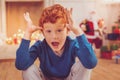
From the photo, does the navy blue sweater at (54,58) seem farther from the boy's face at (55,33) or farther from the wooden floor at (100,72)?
the wooden floor at (100,72)

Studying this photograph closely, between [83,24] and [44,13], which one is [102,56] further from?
[44,13]

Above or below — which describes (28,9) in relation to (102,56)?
above

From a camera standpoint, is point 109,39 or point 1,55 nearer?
point 1,55

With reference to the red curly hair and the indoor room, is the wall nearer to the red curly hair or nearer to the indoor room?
the indoor room

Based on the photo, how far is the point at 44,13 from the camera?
1150mm

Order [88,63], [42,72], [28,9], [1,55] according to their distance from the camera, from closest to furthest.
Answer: [88,63] → [42,72] → [1,55] → [28,9]

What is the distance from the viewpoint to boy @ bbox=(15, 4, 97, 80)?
1.08 meters

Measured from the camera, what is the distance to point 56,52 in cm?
118

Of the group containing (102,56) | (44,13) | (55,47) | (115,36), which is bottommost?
(102,56)

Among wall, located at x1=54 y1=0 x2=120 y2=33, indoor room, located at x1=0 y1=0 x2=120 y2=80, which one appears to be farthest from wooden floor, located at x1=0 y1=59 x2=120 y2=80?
wall, located at x1=54 y1=0 x2=120 y2=33

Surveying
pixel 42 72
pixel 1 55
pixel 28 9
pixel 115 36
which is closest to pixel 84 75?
pixel 42 72

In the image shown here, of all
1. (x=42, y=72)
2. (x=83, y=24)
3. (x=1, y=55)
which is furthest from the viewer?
(x=83, y=24)

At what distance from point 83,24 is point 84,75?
8.08ft

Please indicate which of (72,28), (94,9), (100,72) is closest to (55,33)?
(72,28)
